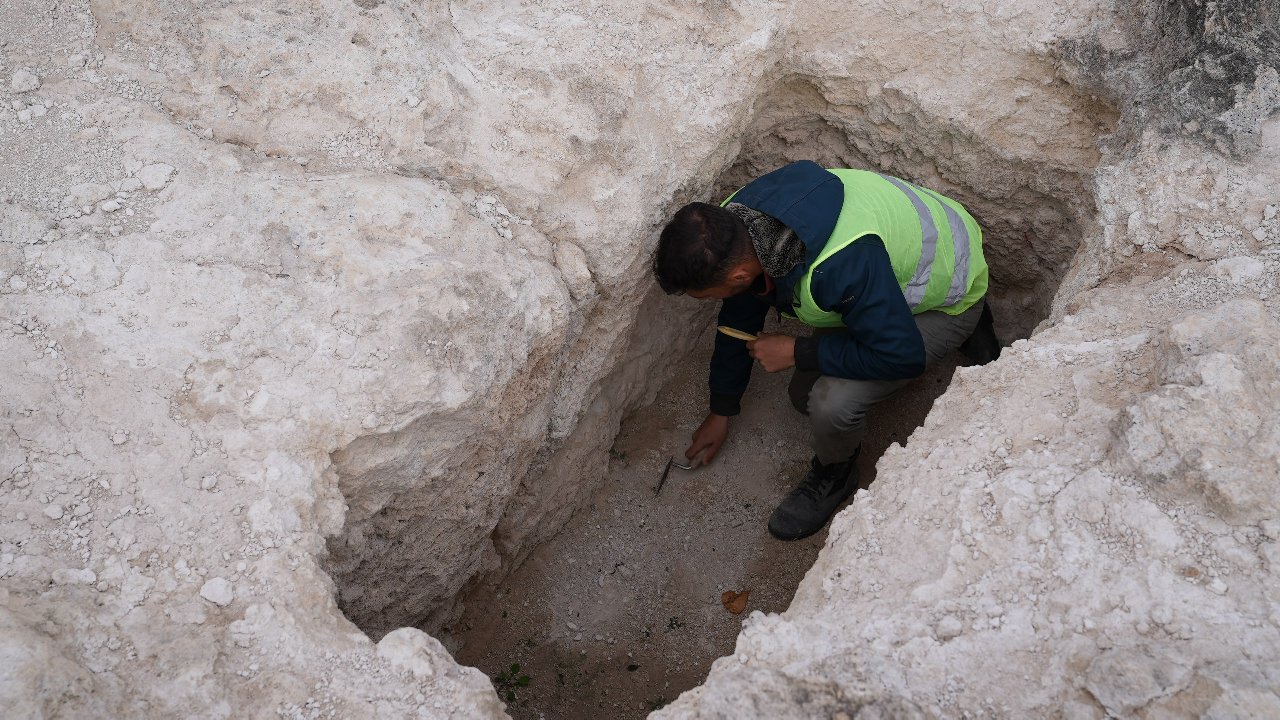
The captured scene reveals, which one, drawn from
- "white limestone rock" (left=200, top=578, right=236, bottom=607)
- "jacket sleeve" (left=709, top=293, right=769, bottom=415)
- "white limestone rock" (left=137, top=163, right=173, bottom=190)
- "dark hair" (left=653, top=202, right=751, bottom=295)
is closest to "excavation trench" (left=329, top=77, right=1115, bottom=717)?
"jacket sleeve" (left=709, top=293, right=769, bottom=415)

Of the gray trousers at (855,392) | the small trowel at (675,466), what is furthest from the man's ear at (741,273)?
the small trowel at (675,466)

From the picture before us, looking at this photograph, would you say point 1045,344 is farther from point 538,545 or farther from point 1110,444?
point 538,545

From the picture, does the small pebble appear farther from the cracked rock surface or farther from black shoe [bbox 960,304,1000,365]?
black shoe [bbox 960,304,1000,365]

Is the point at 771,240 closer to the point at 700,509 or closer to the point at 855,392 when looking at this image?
the point at 855,392

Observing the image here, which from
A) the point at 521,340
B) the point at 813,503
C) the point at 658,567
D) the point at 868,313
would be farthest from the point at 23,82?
the point at 813,503

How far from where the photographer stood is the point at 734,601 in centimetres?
338

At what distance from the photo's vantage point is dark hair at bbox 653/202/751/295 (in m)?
2.63

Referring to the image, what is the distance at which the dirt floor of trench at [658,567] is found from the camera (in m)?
3.21

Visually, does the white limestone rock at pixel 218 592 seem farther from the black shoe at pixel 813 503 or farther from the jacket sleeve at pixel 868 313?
the black shoe at pixel 813 503

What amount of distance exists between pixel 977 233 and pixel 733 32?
109 centimetres

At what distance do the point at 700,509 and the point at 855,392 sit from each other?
92 cm

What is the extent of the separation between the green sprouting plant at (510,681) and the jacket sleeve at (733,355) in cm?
126

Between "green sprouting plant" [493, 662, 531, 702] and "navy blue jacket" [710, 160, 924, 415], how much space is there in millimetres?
1545

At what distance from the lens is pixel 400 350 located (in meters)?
2.21
